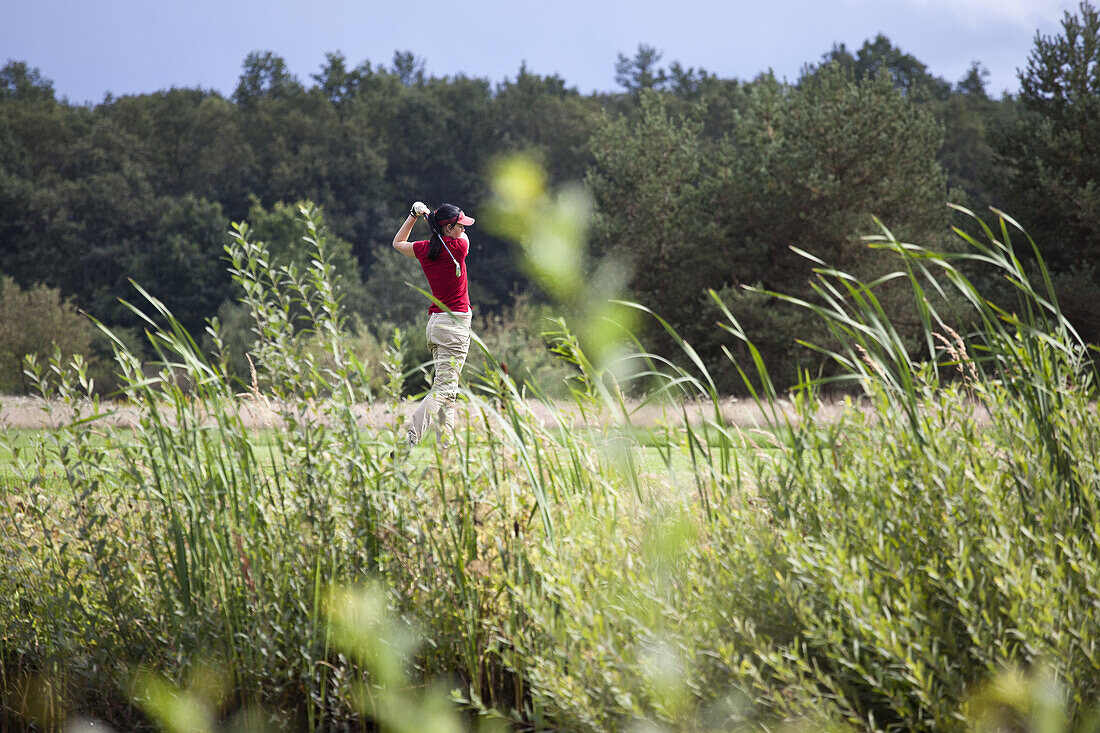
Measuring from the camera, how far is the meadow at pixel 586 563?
1.74 metres

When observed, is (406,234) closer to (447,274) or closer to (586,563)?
(447,274)

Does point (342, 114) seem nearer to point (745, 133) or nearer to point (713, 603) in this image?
point (745, 133)

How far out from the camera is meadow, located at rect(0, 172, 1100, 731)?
174cm

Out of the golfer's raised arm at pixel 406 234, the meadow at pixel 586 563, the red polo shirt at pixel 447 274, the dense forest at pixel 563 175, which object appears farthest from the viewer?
the dense forest at pixel 563 175

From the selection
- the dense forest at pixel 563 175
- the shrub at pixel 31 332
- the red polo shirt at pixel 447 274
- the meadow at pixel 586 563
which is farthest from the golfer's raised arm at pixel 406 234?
the shrub at pixel 31 332

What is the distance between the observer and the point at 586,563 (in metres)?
2.13

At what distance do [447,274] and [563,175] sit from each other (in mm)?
43912

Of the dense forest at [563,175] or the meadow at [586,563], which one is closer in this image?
the meadow at [586,563]

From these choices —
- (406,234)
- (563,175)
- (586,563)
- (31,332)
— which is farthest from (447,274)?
(563,175)

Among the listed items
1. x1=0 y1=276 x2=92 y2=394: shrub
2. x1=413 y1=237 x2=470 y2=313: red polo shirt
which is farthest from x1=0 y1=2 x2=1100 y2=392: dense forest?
x1=413 y1=237 x2=470 y2=313: red polo shirt

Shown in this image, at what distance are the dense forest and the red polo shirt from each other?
21.7 feet

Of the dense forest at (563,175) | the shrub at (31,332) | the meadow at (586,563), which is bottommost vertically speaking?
the meadow at (586,563)

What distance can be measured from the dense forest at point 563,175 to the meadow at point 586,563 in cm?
1022

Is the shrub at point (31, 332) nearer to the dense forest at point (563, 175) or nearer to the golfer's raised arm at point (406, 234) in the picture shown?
the dense forest at point (563, 175)
